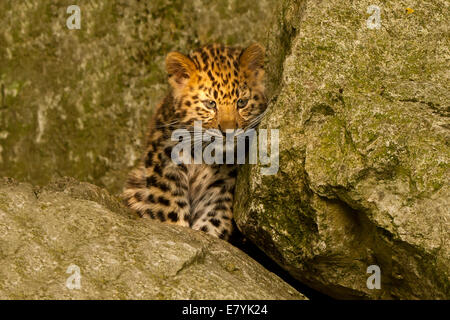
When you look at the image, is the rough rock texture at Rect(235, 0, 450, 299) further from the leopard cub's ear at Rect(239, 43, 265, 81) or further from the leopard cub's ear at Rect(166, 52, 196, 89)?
the leopard cub's ear at Rect(166, 52, 196, 89)

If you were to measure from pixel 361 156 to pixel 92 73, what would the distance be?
13.2 feet

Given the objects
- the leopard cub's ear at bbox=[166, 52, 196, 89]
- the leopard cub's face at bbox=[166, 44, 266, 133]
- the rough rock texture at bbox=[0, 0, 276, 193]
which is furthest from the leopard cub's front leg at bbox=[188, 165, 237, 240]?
the rough rock texture at bbox=[0, 0, 276, 193]

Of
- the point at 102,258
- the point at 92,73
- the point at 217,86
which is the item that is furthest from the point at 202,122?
the point at 102,258

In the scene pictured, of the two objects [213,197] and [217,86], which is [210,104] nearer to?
[217,86]

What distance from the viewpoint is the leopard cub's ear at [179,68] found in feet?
22.0

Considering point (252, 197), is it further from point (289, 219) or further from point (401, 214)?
point (401, 214)

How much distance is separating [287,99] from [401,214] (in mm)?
1294

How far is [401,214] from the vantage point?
479 centimetres

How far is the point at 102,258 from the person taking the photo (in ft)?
15.7

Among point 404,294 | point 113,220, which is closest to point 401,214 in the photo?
point 404,294

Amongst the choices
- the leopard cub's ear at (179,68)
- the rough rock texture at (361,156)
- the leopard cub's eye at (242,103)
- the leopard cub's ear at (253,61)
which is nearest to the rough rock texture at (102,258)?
the rough rock texture at (361,156)

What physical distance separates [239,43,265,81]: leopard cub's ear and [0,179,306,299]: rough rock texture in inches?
77.9

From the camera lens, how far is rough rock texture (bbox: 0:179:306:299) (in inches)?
180

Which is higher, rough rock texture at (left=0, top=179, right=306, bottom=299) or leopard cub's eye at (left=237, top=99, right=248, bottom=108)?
leopard cub's eye at (left=237, top=99, right=248, bottom=108)
